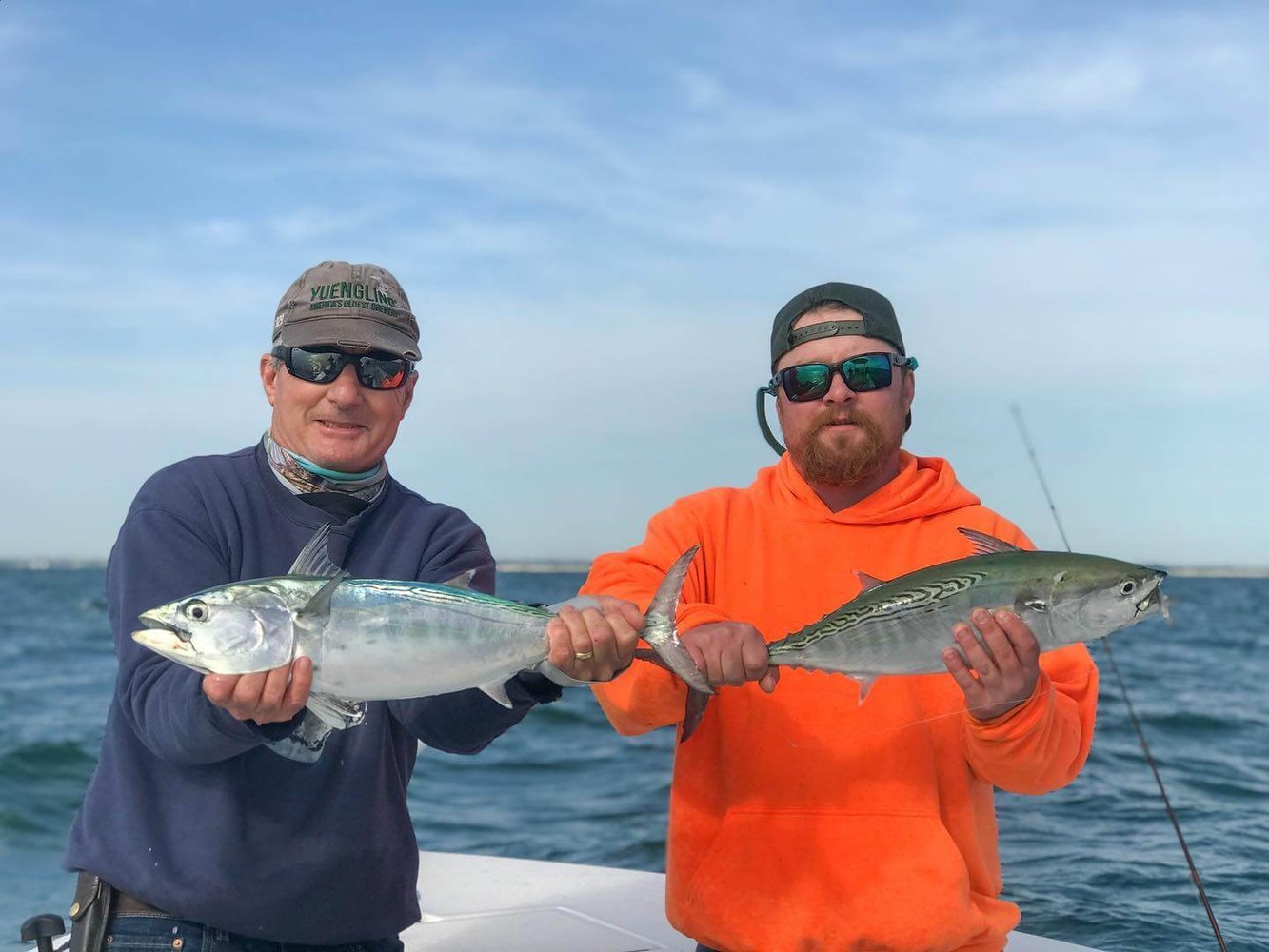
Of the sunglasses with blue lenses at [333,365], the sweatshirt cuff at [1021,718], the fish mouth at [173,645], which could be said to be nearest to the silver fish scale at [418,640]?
the fish mouth at [173,645]

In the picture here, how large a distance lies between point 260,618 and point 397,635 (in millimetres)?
319

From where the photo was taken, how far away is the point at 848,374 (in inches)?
142

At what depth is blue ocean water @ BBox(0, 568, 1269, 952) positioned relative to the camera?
7328 mm

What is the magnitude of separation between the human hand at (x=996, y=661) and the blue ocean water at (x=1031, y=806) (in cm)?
166

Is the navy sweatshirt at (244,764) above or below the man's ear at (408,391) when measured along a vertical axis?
below

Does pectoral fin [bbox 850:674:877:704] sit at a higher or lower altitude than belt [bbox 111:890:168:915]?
higher

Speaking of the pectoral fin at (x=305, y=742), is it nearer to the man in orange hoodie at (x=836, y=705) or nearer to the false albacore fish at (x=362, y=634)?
the false albacore fish at (x=362, y=634)

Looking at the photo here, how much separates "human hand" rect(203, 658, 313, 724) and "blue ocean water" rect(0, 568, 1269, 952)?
5.19ft

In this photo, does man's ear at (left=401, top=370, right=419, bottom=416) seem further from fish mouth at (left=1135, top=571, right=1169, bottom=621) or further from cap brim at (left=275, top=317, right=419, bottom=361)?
fish mouth at (left=1135, top=571, right=1169, bottom=621)

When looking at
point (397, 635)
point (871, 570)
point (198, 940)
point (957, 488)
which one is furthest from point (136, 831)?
point (957, 488)

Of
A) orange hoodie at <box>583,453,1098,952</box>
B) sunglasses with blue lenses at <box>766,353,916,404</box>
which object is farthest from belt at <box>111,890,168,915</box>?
sunglasses with blue lenses at <box>766,353,916,404</box>

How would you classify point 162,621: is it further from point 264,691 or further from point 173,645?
point 264,691

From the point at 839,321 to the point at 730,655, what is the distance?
1196 millimetres

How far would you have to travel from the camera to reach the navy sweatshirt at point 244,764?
2.87m
